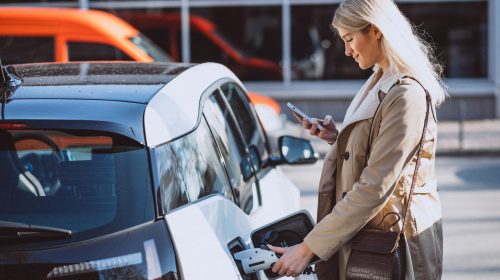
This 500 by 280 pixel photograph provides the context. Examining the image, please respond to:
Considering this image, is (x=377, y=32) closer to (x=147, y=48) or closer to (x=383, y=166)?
(x=383, y=166)

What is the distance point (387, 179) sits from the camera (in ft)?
8.94

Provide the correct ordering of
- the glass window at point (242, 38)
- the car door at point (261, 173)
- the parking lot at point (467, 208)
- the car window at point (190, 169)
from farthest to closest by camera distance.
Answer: the glass window at point (242, 38) → the parking lot at point (467, 208) → the car door at point (261, 173) → the car window at point (190, 169)

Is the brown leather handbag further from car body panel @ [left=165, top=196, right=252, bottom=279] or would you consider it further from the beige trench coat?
car body panel @ [left=165, top=196, right=252, bottom=279]

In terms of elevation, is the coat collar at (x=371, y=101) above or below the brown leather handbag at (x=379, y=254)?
above

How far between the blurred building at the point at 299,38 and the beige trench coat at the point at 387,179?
1324cm

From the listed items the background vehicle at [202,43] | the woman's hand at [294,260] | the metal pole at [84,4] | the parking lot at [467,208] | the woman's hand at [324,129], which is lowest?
the parking lot at [467,208]

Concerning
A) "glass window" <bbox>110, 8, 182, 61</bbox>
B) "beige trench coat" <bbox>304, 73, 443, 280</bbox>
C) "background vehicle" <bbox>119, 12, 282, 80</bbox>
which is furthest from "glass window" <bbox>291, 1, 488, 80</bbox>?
"beige trench coat" <bbox>304, 73, 443, 280</bbox>

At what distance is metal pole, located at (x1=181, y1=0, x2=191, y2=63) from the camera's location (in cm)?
1612

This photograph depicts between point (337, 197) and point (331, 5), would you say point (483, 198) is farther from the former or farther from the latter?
point (331, 5)

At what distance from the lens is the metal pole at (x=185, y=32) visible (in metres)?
16.1

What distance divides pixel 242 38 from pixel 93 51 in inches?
262

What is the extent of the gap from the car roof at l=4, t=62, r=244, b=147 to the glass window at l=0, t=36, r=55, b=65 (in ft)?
21.1

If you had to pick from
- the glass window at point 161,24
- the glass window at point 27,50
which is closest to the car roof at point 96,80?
the glass window at point 27,50

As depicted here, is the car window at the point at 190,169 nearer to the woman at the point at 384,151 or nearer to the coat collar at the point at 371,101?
the woman at the point at 384,151
